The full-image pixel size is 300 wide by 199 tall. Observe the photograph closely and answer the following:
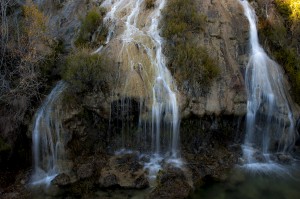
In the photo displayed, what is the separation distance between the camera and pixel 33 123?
41.6ft

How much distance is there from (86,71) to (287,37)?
Result: 1115cm

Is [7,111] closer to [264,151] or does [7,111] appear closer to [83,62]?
[83,62]

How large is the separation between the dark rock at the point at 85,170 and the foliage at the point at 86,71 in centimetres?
333

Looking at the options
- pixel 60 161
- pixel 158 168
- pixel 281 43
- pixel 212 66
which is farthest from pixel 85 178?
pixel 281 43

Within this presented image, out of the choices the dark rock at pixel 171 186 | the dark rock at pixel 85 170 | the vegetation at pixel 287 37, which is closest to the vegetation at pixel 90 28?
the dark rock at pixel 85 170

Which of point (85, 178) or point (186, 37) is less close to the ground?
point (186, 37)

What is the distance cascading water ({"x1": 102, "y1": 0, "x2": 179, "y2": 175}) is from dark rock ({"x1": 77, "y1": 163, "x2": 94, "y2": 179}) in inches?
112

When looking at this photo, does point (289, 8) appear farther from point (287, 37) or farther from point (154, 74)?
point (154, 74)

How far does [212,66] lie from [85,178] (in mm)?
7589

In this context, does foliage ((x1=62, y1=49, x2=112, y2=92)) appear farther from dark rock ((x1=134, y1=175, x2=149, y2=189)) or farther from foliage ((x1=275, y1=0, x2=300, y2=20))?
foliage ((x1=275, y1=0, x2=300, y2=20))

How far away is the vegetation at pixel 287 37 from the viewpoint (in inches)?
600

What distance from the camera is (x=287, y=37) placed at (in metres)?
16.3

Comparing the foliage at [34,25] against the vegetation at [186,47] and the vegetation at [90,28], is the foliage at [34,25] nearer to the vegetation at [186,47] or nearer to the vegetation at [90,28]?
the vegetation at [90,28]

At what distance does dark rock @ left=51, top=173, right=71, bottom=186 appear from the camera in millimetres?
11820
